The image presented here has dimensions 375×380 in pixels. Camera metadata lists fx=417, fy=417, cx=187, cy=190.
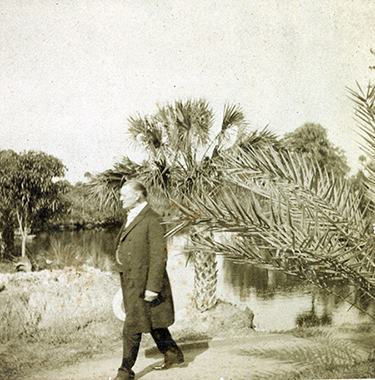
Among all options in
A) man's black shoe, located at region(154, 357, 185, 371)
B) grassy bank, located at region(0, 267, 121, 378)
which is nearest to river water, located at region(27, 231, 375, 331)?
grassy bank, located at region(0, 267, 121, 378)

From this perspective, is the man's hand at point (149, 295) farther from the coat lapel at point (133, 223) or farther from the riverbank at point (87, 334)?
the coat lapel at point (133, 223)

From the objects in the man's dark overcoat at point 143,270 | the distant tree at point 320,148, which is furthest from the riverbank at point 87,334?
the distant tree at point 320,148

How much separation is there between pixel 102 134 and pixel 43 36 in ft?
2.81

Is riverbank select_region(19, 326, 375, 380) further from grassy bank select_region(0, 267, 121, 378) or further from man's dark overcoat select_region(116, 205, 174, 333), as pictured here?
man's dark overcoat select_region(116, 205, 174, 333)

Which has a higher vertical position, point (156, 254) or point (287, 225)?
point (287, 225)

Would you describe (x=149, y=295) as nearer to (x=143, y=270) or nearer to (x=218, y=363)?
(x=143, y=270)

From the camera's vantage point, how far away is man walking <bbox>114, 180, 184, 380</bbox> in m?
2.96

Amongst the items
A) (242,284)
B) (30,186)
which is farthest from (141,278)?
(30,186)

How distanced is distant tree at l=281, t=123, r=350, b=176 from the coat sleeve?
4.19 ft

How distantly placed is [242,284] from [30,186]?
175 centimetres

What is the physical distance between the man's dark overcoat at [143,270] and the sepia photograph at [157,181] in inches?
0.4

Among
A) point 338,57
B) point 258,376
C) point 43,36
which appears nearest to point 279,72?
point 338,57

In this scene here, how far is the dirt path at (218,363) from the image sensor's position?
9.85 ft

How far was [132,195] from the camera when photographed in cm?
302
